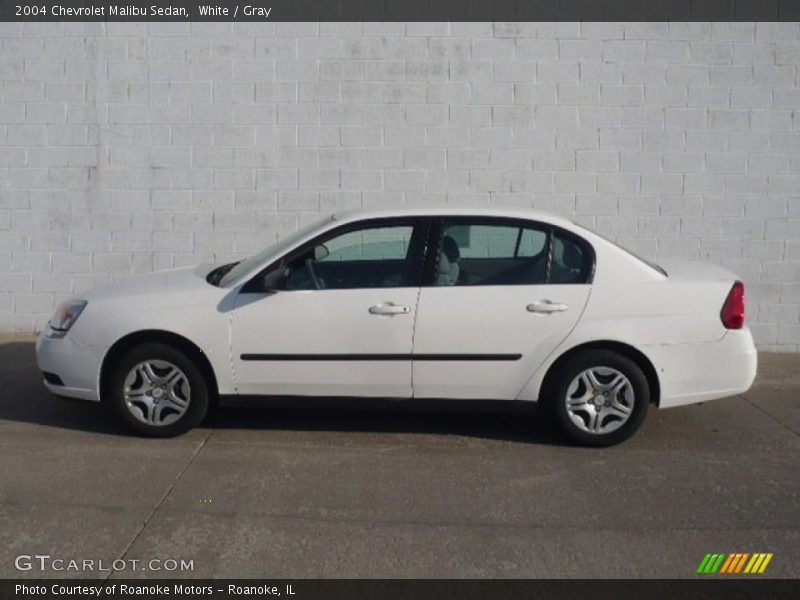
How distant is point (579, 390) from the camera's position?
5.88m

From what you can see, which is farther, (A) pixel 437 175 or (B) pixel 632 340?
(A) pixel 437 175

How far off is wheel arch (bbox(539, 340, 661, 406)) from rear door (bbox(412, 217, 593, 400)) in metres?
0.12

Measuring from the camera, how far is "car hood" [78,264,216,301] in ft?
20.0

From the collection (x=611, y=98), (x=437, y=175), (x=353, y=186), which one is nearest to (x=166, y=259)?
(x=353, y=186)

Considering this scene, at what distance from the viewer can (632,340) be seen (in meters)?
5.78

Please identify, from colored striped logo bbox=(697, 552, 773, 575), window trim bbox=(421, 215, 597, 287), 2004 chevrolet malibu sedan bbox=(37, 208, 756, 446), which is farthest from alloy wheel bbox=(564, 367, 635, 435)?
colored striped logo bbox=(697, 552, 773, 575)

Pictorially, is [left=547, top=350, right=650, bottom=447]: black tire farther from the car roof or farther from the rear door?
the car roof

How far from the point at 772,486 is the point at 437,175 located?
14.8 ft

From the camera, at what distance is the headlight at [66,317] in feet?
19.9

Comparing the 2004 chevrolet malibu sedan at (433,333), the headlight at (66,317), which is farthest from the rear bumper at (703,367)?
the headlight at (66,317)

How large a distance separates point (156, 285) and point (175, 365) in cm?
63

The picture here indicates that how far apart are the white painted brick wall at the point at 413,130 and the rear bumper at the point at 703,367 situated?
3.17 m
